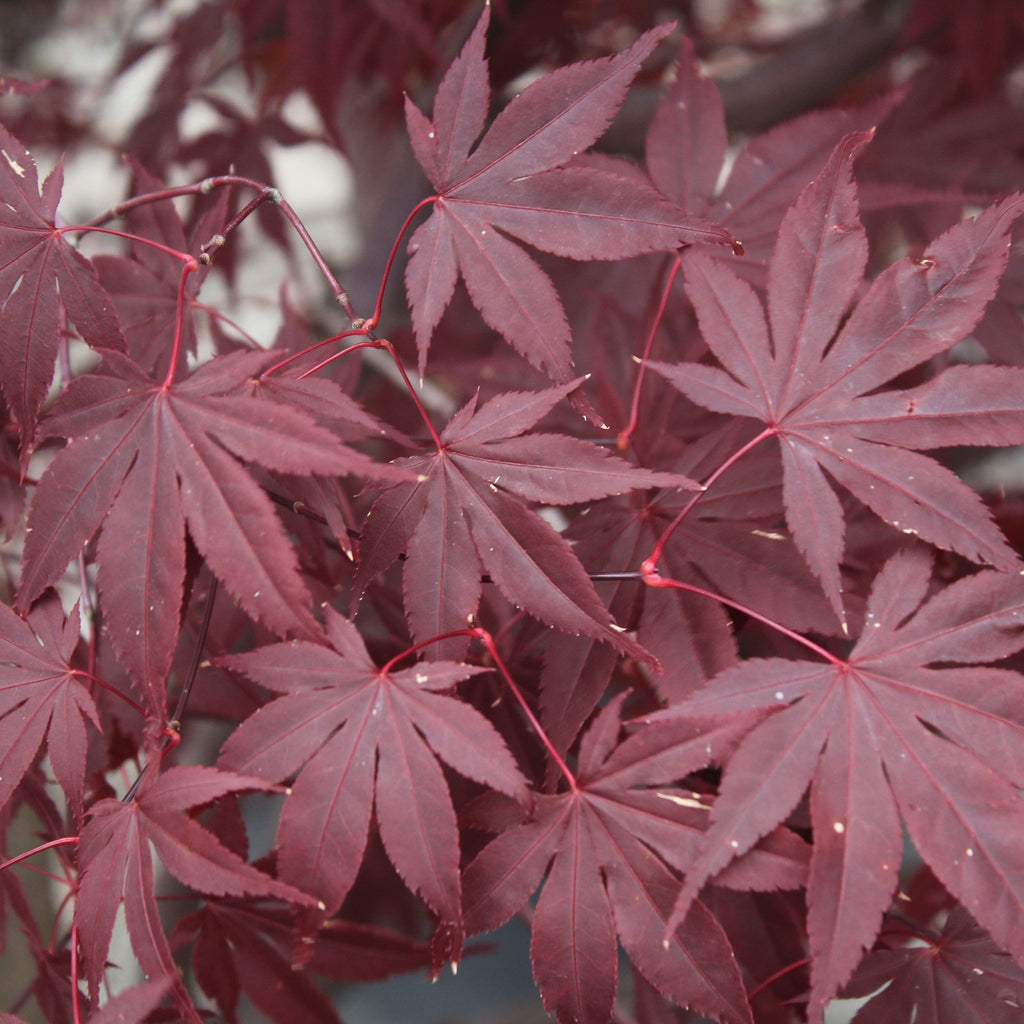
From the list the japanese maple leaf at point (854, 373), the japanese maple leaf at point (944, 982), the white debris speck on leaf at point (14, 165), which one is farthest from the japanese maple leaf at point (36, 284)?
the japanese maple leaf at point (944, 982)

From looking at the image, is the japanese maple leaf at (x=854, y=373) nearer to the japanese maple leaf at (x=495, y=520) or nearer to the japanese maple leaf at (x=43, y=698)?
the japanese maple leaf at (x=495, y=520)

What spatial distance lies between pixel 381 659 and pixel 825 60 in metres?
1.20

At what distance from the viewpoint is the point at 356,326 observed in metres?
0.51

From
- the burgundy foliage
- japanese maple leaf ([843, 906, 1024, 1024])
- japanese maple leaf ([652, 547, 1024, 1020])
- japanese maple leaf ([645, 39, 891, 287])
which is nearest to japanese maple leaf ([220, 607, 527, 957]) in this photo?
the burgundy foliage

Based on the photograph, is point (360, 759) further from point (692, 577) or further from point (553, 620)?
point (692, 577)

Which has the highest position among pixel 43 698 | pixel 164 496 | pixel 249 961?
pixel 164 496

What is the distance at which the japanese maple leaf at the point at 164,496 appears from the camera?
42 centimetres

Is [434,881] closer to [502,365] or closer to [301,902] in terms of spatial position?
[301,902]

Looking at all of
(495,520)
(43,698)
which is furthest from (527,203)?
(43,698)

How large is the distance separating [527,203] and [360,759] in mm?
333

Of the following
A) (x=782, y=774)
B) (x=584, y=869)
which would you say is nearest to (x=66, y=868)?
(x=584, y=869)

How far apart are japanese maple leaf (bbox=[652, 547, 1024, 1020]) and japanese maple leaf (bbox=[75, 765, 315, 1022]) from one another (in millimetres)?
237

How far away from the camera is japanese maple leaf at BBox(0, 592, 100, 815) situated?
0.49 metres

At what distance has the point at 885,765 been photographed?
0.45 metres
